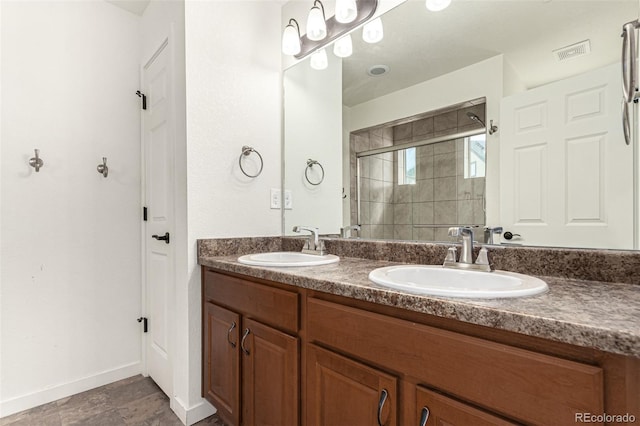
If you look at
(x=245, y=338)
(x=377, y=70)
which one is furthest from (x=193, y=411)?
(x=377, y=70)

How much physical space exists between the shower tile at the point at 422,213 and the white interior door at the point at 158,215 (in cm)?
128

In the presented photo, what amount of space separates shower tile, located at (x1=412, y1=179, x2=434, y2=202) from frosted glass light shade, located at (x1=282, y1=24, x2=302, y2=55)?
1095 mm

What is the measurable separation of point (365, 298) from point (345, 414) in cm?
37

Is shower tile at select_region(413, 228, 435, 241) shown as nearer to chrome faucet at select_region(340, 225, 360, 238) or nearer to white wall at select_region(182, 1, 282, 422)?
chrome faucet at select_region(340, 225, 360, 238)

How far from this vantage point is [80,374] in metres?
1.88

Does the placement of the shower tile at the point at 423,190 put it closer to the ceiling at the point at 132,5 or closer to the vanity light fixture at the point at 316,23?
the vanity light fixture at the point at 316,23

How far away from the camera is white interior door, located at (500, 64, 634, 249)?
3.05ft

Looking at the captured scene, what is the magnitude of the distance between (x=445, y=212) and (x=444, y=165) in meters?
0.20

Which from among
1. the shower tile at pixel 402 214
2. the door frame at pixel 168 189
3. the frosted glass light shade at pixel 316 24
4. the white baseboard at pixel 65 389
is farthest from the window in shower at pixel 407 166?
the white baseboard at pixel 65 389

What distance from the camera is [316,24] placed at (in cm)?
169

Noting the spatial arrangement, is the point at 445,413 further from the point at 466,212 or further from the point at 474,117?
the point at 474,117

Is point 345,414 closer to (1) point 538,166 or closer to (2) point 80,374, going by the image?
(1) point 538,166

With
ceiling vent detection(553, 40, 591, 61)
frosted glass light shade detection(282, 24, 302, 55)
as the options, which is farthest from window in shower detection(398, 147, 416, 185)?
frosted glass light shade detection(282, 24, 302, 55)

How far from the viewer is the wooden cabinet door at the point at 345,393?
814 millimetres
